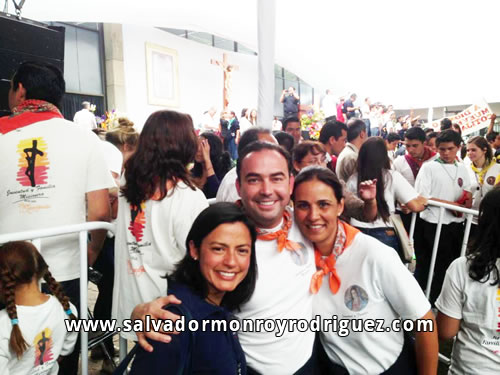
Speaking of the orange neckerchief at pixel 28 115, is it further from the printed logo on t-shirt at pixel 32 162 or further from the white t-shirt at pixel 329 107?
the white t-shirt at pixel 329 107

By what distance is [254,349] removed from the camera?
1.55 m

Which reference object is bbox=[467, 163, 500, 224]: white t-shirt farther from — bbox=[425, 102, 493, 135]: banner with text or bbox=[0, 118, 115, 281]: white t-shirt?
bbox=[0, 118, 115, 281]: white t-shirt

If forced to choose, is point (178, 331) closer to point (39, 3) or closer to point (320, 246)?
point (320, 246)

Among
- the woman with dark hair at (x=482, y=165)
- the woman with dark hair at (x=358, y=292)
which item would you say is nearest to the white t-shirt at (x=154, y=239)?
the woman with dark hair at (x=358, y=292)

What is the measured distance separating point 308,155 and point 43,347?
2.18 m

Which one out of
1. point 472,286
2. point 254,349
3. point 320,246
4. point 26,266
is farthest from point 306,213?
point 26,266

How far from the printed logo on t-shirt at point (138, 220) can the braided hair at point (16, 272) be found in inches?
17.2

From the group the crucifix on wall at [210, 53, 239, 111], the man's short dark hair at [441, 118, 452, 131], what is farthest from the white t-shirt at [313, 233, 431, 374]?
the crucifix on wall at [210, 53, 239, 111]

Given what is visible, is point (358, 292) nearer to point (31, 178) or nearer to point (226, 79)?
point (31, 178)

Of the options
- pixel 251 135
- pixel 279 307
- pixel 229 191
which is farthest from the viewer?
pixel 251 135

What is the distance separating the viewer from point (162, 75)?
12562 mm

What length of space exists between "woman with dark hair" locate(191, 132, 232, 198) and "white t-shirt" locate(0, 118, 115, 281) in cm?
86

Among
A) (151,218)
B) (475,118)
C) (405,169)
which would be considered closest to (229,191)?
(151,218)

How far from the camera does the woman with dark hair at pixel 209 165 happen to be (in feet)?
9.77
